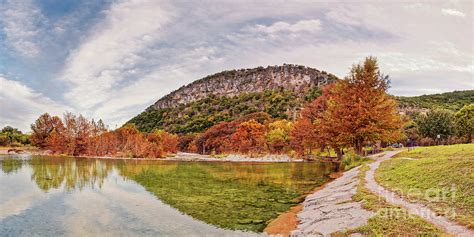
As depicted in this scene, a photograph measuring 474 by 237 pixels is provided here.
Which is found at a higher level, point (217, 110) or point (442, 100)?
point (442, 100)

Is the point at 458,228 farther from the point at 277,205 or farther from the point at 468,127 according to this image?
the point at 468,127

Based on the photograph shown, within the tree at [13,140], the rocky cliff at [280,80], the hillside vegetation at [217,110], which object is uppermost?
the rocky cliff at [280,80]

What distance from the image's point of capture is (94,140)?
84500 millimetres

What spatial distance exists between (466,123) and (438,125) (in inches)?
163

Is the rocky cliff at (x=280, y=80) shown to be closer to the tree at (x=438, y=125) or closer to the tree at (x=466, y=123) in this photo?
the tree at (x=438, y=125)

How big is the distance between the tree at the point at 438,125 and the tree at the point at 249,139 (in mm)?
32823

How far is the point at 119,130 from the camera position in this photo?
90188mm

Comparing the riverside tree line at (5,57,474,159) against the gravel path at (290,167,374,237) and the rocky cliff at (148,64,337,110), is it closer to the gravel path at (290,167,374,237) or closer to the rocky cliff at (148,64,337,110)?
the gravel path at (290,167,374,237)

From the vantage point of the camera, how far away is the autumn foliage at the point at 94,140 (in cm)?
7764

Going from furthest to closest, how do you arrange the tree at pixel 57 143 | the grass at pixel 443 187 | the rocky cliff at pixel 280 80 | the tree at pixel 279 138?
the rocky cliff at pixel 280 80 < the tree at pixel 57 143 < the tree at pixel 279 138 < the grass at pixel 443 187

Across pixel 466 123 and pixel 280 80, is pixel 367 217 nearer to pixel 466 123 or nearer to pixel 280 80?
pixel 466 123

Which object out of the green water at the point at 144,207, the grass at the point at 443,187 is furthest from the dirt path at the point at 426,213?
the green water at the point at 144,207

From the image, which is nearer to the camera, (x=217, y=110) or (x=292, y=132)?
(x=292, y=132)

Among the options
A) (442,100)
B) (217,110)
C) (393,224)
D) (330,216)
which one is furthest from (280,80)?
(393,224)
